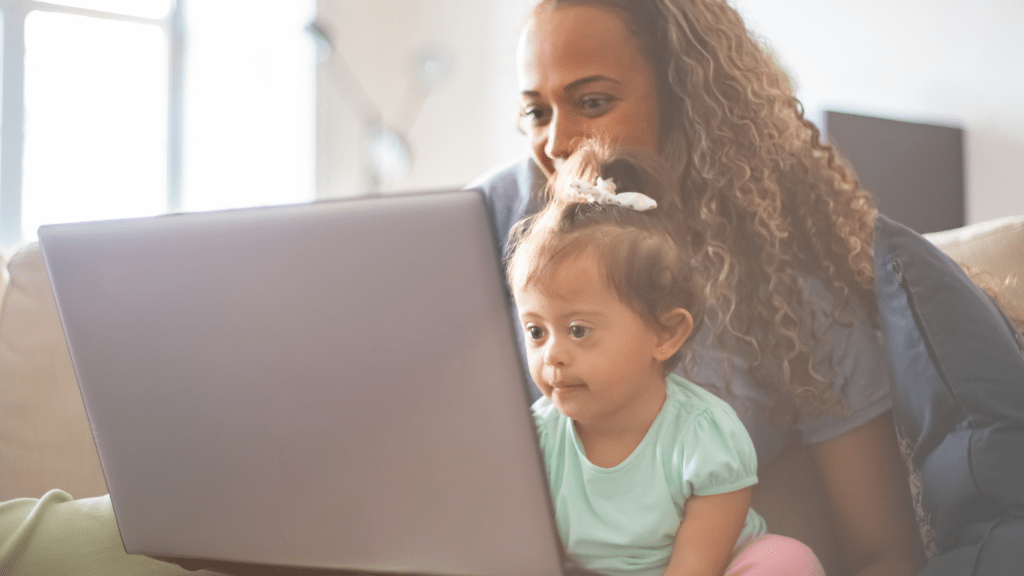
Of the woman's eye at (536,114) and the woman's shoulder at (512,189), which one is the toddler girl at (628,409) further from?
the woman's shoulder at (512,189)

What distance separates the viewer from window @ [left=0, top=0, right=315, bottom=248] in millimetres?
3119

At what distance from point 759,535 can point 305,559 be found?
42 cm

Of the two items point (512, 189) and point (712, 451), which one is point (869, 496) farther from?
point (512, 189)

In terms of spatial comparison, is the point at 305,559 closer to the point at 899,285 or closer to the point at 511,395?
the point at 511,395

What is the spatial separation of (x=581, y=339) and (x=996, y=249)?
2.26 ft

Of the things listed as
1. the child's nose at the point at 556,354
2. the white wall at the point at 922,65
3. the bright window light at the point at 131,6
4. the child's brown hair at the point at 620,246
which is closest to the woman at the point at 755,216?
the child's brown hair at the point at 620,246

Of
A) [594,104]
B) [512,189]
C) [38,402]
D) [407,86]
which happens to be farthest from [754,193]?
[407,86]

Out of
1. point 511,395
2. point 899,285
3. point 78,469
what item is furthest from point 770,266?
point 78,469

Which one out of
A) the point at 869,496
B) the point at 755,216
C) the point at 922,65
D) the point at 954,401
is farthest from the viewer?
the point at 922,65

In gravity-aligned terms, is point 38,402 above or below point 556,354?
below

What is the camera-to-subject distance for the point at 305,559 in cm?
59

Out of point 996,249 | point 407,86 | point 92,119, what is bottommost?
point 996,249

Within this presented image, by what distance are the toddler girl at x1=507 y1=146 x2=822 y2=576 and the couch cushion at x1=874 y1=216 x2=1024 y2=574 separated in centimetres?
13

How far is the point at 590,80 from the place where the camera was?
0.97 m
